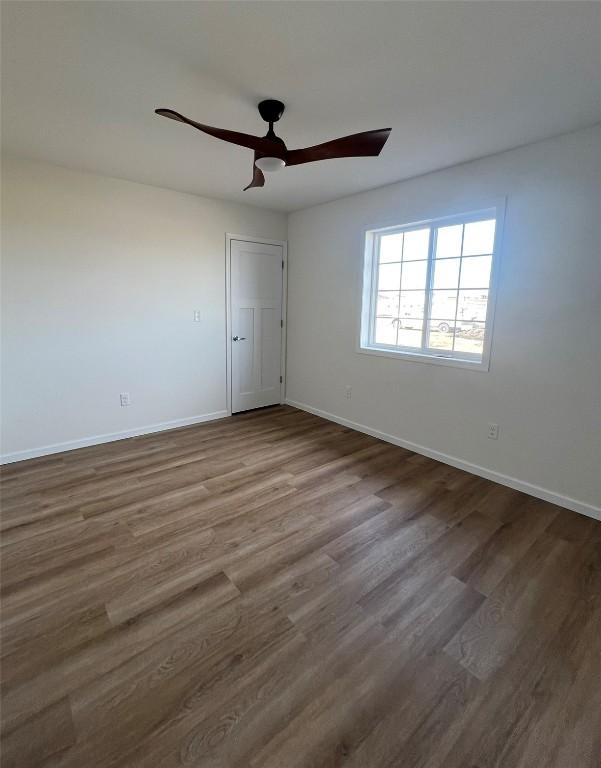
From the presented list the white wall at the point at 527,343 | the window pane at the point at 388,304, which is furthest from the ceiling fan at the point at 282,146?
the window pane at the point at 388,304

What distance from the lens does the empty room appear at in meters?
1.32

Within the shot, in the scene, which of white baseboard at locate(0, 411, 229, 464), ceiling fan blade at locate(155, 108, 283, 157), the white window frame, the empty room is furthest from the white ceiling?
white baseboard at locate(0, 411, 229, 464)

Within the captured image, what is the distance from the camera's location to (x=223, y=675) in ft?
4.49

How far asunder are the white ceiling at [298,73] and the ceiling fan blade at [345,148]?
0.28 m

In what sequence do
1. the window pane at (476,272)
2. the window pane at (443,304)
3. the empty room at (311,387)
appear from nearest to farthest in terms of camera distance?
the empty room at (311,387), the window pane at (476,272), the window pane at (443,304)

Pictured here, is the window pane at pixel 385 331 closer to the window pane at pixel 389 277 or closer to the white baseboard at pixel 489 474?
the window pane at pixel 389 277

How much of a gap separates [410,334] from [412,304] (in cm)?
29

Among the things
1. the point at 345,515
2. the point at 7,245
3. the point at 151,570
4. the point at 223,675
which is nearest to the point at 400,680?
the point at 223,675

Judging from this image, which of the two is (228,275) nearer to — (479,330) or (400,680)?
(479,330)

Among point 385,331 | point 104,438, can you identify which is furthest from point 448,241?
point 104,438

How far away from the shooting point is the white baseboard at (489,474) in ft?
8.09

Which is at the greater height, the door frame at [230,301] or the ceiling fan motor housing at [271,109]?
the ceiling fan motor housing at [271,109]

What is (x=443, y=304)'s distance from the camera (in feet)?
10.4

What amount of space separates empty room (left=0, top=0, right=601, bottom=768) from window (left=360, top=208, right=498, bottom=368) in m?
0.03
